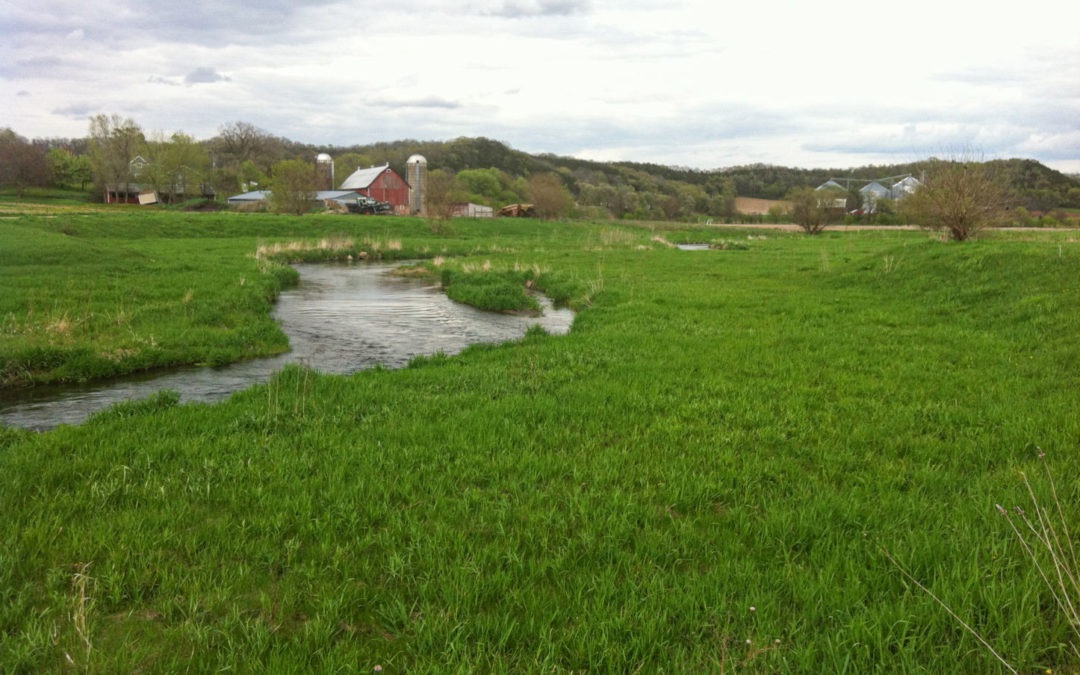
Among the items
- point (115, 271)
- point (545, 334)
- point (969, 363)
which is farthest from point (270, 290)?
point (969, 363)

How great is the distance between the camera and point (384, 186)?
95.4 m

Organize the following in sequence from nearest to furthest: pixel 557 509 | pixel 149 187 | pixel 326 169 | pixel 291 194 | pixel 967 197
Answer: pixel 557 509 → pixel 967 197 → pixel 291 194 → pixel 149 187 → pixel 326 169

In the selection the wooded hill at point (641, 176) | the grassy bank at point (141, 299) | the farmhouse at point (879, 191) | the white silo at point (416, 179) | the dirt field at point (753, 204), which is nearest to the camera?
the grassy bank at point (141, 299)

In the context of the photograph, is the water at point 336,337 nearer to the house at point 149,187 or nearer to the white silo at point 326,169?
the house at point 149,187

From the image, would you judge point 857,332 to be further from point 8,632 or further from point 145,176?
point 145,176

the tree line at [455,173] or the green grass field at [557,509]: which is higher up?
the tree line at [455,173]

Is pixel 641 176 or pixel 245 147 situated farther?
pixel 641 176

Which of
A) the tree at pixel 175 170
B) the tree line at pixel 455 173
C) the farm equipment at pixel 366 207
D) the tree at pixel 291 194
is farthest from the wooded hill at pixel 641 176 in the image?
the tree at pixel 291 194

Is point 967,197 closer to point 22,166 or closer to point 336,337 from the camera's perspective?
point 336,337

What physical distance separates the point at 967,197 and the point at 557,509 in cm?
2431

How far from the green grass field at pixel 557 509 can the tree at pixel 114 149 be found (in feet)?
288

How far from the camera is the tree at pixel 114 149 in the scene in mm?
82500

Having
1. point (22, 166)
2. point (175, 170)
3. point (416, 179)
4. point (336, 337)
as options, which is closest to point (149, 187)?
point (175, 170)

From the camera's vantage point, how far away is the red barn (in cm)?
9456
